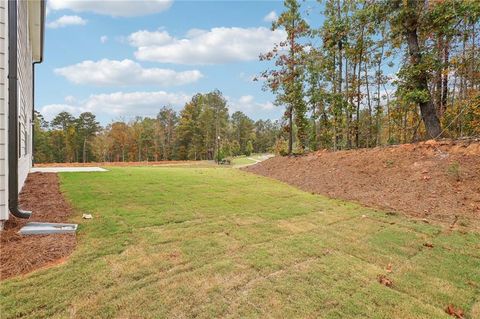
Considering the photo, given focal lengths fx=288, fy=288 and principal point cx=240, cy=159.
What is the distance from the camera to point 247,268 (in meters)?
2.84

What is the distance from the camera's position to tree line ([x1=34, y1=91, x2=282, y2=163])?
4219cm

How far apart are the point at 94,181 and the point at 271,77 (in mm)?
9999

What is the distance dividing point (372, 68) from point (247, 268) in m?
13.5

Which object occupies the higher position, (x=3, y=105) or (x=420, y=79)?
(x=420, y=79)

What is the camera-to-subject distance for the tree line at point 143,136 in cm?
4219

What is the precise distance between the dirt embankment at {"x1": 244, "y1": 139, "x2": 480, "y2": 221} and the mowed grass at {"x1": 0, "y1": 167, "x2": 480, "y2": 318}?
1.16 meters

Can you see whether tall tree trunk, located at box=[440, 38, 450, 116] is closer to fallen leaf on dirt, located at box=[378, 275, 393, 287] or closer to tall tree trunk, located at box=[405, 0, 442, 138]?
tall tree trunk, located at box=[405, 0, 442, 138]

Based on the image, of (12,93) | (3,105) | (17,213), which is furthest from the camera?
(17,213)

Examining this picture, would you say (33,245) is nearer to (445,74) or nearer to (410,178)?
(410,178)

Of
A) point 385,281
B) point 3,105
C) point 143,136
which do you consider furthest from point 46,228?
point 143,136

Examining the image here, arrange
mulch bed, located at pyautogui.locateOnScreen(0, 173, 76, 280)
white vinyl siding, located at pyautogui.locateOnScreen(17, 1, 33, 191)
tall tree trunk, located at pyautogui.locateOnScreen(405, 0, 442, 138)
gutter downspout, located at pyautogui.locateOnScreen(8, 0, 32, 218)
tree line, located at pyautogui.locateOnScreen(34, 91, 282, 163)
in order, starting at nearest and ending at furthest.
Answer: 1. mulch bed, located at pyautogui.locateOnScreen(0, 173, 76, 280)
2. gutter downspout, located at pyautogui.locateOnScreen(8, 0, 32, 218)
3. white vinyl siding, located at pyautogui.locateOnScreen(17, 1, 33, 191)
4. tall tree trunk, located at pyautogui.locateOnScreen(405, 0, 442, 138)
5. tree line, located at pyautogui.locateOnScreen(34, 91, 282, 163)

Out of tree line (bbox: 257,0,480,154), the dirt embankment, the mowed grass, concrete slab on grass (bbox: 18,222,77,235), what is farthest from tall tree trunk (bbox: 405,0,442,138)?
concrete slab on grass (bbox: 18,222,77,235)

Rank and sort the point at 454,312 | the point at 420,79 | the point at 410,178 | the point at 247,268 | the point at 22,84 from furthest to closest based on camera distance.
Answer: the point at 420,79 → the point at 410,178 → the point at 22,84 → the point at 247,268 → the point at 454,312

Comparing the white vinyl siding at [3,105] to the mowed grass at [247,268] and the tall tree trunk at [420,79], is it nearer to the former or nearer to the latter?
the mowed grass at [247,268]
